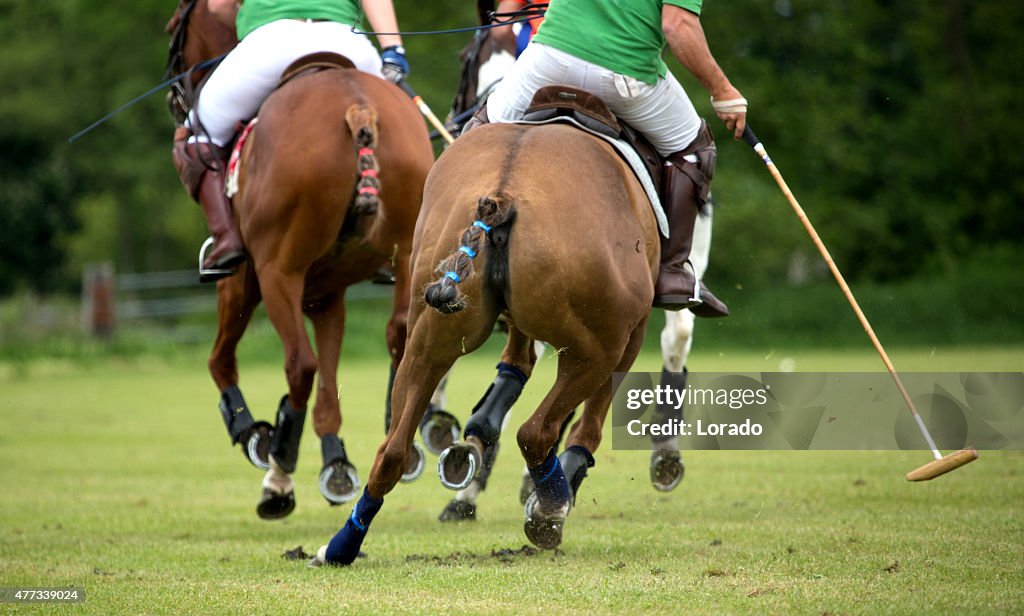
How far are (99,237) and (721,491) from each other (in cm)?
3906

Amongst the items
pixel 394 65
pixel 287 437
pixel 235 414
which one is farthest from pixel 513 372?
pixel 394 65

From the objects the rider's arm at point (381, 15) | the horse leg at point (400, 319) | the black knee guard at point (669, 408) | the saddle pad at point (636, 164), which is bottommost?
the black knee guard at point (669, 408)

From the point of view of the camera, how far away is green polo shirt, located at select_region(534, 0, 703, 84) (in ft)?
19.8

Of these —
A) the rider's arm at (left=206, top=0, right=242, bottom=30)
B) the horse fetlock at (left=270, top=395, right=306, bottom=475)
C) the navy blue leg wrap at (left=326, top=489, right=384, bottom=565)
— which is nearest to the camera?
the navy blue leg wrap at (left=326, top=489, right=384, bottom=565)

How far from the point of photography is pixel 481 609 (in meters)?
4.86

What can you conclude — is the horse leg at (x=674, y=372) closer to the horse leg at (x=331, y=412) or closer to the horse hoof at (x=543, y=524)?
the horse leg at (x=331, y=412)

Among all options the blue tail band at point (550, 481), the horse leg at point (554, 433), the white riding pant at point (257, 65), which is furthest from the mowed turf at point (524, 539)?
the white riding pant at point (257, 65)

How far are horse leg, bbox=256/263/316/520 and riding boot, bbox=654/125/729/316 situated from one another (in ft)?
6.37

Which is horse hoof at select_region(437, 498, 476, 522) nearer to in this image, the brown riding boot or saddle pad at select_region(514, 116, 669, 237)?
the brown riding boot

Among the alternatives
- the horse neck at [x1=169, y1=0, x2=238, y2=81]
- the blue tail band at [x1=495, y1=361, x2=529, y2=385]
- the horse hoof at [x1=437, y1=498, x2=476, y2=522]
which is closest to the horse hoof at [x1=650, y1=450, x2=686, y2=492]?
the horse hoof at [x1=437, y1=498, x2=476, y2=522]

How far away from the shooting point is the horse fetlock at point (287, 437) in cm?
740

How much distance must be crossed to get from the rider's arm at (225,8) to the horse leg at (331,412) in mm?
1955

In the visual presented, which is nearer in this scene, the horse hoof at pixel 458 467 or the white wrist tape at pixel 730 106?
the horse hoof at pixel 458 467

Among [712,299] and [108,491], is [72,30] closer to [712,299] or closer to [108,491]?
[108,491]
